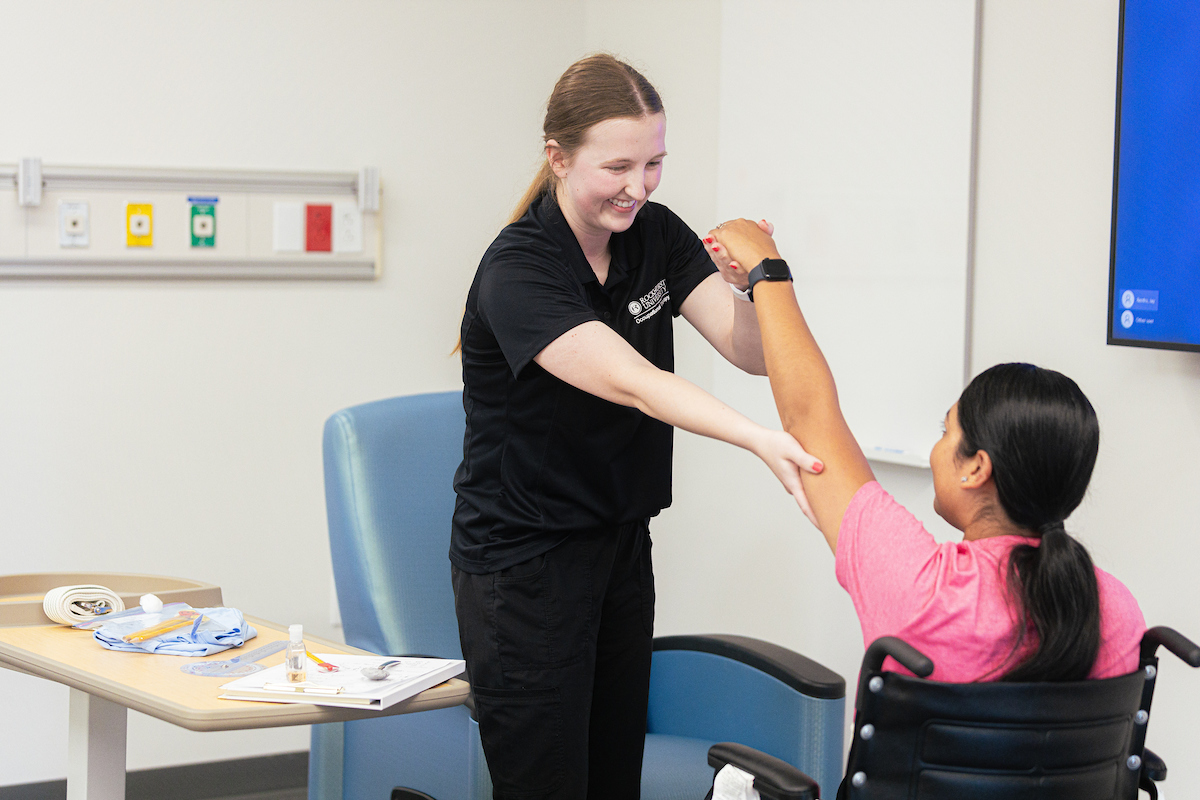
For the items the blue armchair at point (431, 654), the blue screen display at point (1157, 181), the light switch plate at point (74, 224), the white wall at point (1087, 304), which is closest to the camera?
the blue screen display at point (1157, 181)

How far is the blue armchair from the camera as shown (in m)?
1.88

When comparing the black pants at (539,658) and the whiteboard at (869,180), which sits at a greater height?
the whiteboard at (869,180)

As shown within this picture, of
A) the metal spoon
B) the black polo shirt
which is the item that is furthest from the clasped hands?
the metal spoon

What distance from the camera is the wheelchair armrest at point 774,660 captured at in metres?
1.90

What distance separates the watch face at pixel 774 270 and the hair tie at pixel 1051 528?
424 millimetres

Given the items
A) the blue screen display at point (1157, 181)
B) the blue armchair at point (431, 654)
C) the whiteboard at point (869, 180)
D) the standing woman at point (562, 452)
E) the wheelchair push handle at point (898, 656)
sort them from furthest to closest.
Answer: the whiteboard at point (869, 180)
the blue armchair at point (431, 654)
the blue screen display at point (1157, 181)
the standing woman at point (562, 452)
the wheelchair push handle at point (898, 656)

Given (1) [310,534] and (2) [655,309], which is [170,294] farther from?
(2) [655,309]

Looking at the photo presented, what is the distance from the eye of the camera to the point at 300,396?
2.90 m

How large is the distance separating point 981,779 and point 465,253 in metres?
2.29

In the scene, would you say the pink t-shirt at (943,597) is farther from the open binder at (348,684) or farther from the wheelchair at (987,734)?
the open binder at (348,684)

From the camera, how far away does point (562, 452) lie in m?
1.47

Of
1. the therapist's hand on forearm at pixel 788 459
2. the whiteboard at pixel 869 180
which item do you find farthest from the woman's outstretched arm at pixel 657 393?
the whiteboard at pixel 869 180

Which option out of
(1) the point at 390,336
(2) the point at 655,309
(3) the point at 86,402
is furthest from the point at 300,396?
(2) the point at 655,309

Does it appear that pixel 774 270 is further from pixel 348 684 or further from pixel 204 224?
pixel 204 224
